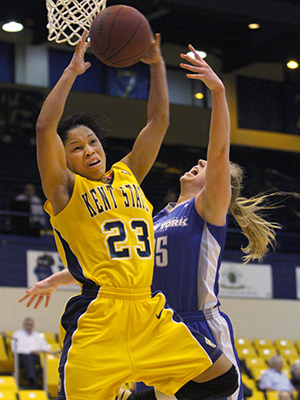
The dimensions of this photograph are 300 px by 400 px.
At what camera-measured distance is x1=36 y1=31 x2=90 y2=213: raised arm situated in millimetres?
3055

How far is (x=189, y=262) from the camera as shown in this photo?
3664mm

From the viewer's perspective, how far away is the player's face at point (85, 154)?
10.9 feet

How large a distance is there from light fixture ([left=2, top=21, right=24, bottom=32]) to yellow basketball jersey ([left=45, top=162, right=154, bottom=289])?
11314 mm

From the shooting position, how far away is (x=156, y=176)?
54.1 ft

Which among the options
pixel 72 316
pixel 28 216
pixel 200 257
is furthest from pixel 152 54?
pixel 28 216

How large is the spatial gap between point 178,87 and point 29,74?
3951 mm

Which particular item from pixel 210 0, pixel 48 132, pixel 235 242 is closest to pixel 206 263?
pixel 48 132

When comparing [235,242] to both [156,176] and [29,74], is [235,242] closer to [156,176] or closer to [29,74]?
[156,176]

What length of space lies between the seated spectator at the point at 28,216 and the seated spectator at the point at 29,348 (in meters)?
2.58

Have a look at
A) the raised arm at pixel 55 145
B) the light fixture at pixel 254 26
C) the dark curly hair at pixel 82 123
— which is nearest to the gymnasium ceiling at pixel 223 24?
the light fixture at pixel 254 26

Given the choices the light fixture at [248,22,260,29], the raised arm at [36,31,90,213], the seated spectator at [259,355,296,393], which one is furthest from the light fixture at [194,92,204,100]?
the raised arm at [36,31,90,213]

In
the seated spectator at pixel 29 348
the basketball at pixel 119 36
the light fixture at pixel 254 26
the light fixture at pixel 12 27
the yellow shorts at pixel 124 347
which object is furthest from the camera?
the light fixture at pixel 12 27

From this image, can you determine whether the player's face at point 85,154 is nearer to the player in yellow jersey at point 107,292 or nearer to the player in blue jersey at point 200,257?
the player in yellow jersey at point 107,292

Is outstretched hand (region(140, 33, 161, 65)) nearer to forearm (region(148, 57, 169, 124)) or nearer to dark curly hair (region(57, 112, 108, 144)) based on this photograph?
forearm (region(148, 57, 169, 124))
